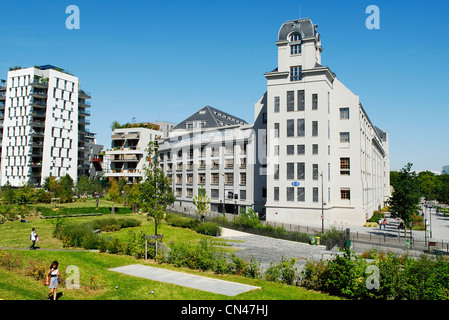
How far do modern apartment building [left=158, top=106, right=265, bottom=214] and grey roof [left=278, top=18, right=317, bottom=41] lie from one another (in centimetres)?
1412

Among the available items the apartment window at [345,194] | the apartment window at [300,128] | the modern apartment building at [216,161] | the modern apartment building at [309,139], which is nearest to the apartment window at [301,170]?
the modern apartment building at [309,139]

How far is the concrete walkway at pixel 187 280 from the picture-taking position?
1474 centimetres

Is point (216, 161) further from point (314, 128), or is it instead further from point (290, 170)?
point (314, 128)

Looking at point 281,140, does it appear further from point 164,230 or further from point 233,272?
point 233,272

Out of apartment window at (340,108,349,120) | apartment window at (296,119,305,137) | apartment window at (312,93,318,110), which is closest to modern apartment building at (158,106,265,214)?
apartment window at (296,119,305,137)

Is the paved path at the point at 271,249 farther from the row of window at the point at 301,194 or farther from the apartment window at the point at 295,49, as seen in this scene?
the apartment window at the point at 295,49

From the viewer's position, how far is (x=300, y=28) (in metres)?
50.4

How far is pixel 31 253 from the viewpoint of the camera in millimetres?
21156

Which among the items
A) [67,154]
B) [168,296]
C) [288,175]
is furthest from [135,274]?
[67,154]

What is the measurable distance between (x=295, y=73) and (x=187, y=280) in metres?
40.4

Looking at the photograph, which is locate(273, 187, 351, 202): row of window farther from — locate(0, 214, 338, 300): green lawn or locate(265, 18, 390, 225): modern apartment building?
locate(0, 214, 338, 300): green lawn

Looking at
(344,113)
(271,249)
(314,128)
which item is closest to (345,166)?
(344,113)

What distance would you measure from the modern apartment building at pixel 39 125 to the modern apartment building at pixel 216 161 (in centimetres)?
2859
